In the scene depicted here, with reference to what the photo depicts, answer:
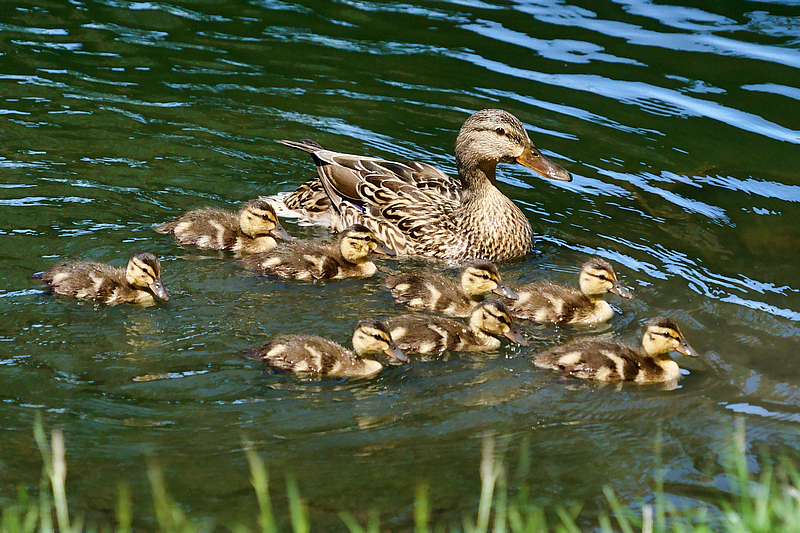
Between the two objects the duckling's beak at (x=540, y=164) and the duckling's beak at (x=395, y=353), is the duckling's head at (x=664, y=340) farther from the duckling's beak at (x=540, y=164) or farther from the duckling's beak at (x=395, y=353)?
the duckling's beak at (x=540, y=164)

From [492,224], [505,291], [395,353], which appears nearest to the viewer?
[395,353]

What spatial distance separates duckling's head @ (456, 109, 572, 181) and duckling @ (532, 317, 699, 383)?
1.97m

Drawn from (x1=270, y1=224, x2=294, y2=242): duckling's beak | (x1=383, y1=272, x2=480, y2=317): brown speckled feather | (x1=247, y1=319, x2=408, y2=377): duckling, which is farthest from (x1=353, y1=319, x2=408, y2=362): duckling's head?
(x1=270, y1=224, x2=294, y2=242): duckling's beak

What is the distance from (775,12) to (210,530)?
863 cm

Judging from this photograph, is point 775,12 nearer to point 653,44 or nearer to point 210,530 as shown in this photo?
point 653,44

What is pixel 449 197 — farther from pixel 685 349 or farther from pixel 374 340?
pixel 685 349

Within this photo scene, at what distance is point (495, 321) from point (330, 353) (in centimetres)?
93

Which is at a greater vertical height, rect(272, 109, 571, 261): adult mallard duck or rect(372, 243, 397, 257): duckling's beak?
rect(272, 109, 571, 261): adult mallard duck

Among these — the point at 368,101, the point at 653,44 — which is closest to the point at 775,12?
the point at 653,44

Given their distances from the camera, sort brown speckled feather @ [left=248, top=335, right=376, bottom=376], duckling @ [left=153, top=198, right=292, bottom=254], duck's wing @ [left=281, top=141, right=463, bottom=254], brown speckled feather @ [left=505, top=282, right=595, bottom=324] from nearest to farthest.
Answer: brown speckled feather @ [left=248, top=335, right=376, bottom=376] < brown speckled feather @ [left=505, top=282, right=595, bottom=324] < duckling @ [left=153, top=198, right=292, bottom=254] < duck's wing @ [left=281, top=141, right=463, bottom=254]

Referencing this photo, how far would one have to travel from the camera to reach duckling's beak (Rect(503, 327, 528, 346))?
17.2 feet

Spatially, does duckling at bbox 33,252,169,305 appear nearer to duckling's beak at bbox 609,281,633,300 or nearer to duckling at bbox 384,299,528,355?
duckling at bbox 384,299,528,355

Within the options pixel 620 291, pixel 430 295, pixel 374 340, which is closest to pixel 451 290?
pixel 430 295

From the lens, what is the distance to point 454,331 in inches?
207
